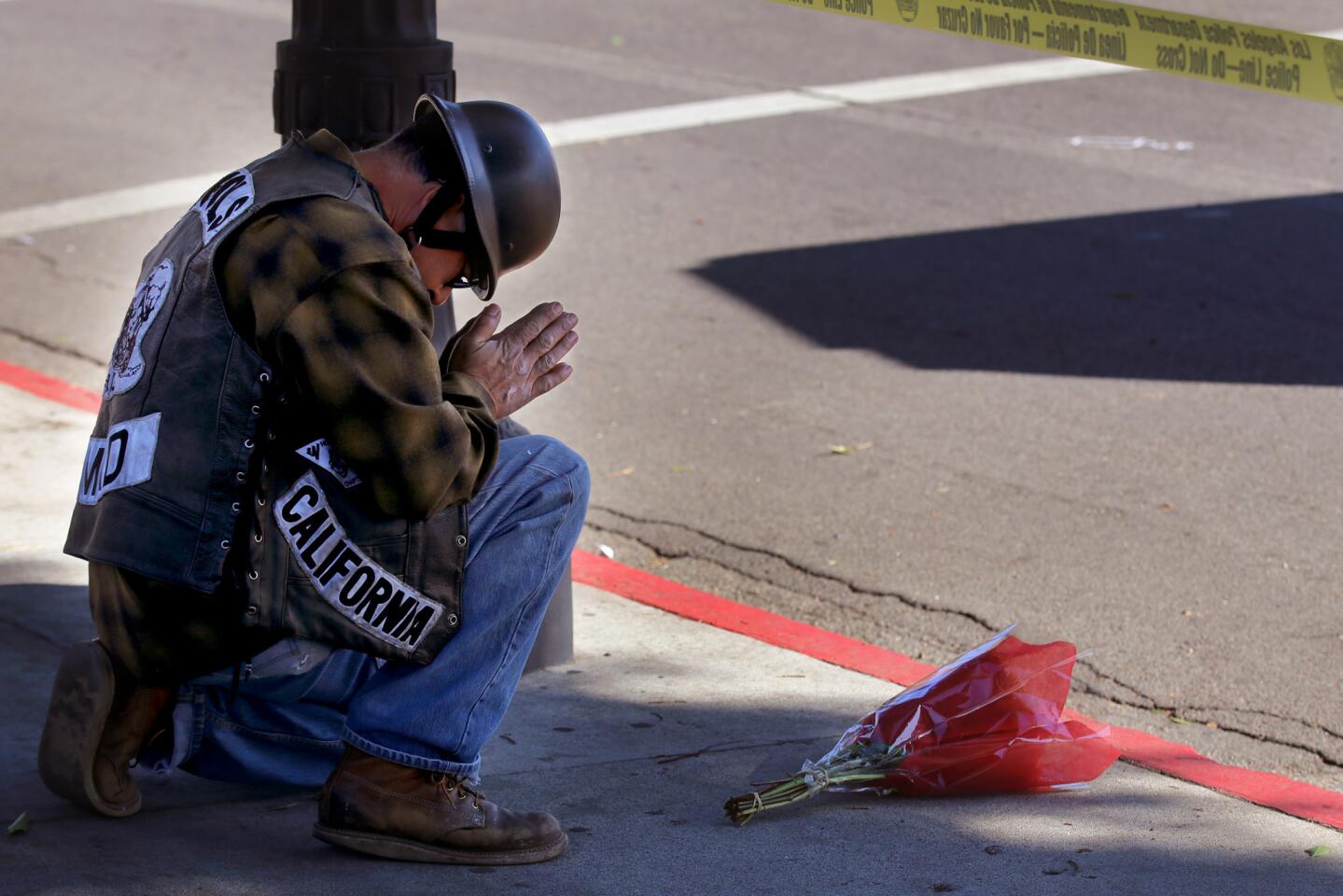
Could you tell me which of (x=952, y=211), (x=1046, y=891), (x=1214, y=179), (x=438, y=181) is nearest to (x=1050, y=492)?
(x=1046, y=891)

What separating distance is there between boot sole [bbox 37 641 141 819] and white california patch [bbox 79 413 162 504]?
30 centimetres

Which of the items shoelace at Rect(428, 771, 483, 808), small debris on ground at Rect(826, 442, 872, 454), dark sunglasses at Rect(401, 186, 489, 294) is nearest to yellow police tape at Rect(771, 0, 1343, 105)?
dark sunglasses at Rect(401, 186, 489, 294)

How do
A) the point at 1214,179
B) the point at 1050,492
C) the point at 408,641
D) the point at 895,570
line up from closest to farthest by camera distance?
the point at 408,641, the point at 895,570, the point at 1050,492, the point at 1214,179

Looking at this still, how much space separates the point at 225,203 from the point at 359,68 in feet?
2.94

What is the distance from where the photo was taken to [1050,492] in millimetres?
5438

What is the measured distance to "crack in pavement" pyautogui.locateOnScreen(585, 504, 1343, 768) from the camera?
3910 mm

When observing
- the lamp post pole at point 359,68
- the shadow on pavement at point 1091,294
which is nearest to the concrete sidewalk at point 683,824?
the lamp post pole at point 359,68

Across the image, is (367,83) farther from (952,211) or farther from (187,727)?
(952,211)

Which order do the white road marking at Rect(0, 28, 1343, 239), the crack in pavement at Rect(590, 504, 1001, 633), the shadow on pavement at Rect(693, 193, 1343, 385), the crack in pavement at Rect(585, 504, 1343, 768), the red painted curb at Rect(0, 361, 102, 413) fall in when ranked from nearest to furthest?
1. the crack in pavement at Rect(585, 504, 1343, 768)
2. the crack in pavement at Rect(590, 504, 1001, 633)
3. the red painted curb at Rect(0, 361, 102, 413)
4. the shadow on pavement at Rect(693, 193, 1343, 385)
5. the white road marking at Rect(0, 28, 1343, 239)

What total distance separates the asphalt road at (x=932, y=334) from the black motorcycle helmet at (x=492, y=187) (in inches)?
72.9

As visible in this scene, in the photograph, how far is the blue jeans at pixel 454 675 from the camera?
2938 mm

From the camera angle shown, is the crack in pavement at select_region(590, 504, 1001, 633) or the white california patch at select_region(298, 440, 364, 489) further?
the crack in pavement at select_region(590, 504, 1001, 633)

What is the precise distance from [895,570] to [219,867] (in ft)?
8.02

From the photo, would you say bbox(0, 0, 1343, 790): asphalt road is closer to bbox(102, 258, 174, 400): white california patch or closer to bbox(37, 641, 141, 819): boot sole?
bbox(37, 641, 141, 819): boot sole
